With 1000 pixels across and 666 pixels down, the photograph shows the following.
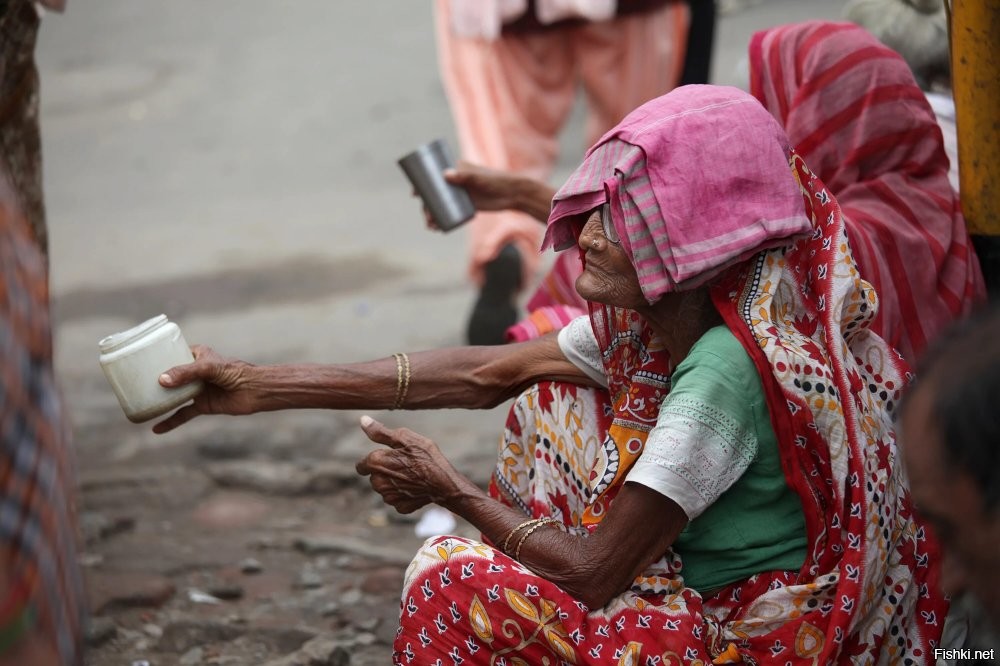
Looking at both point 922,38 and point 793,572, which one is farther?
point 922,38

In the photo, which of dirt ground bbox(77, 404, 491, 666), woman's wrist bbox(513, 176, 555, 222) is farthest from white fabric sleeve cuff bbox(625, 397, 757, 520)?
woman's wrist bbox(513, 176, 555, 222)

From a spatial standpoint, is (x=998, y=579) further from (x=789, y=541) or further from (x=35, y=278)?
(x=35, y=278)

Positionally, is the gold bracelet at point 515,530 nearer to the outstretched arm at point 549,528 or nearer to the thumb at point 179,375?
the outstretched arm at point 549,528

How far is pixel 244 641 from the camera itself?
3.21m

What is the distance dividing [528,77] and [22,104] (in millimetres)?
2006

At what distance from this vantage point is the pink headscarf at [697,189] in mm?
2240

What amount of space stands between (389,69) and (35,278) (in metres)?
7.53

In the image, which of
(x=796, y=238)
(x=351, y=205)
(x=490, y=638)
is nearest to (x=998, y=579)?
(x=796, y=238)

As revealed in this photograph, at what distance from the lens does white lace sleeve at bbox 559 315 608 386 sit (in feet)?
8.86

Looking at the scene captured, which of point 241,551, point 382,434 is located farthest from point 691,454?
point 241,551

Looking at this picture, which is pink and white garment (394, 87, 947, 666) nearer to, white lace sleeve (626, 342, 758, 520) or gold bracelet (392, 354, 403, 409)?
white lace sleeve (626, 342, 758, 520)

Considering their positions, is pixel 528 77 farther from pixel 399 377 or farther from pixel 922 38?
pixel 399 377

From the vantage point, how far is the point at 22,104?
3430 millimetres

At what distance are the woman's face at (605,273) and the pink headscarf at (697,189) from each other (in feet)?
0.14
